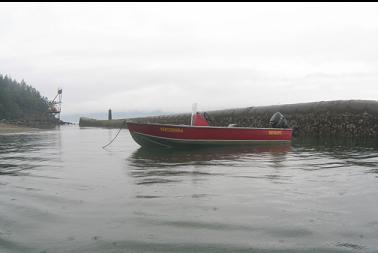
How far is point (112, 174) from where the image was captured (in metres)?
7.84

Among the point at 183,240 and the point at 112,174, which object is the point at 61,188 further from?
the point at 183,240

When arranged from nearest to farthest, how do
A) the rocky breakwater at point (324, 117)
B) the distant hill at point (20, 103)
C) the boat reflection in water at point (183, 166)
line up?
the boat reflection in water at point (183, 166) → the rocky breakwater at point (324, 117) → the distant hill at point (20, 103)

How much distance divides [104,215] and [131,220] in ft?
1.37

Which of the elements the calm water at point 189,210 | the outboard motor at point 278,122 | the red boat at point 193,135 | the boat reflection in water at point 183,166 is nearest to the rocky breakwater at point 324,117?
the outboard motor at point 278,122

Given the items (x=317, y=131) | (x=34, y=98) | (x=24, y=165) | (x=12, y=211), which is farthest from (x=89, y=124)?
(x=12, y=211)

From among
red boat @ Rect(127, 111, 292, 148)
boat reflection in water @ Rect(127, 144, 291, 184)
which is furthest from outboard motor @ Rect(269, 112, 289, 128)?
boat reflection in water @ Rect(127, 144, 291, 184)

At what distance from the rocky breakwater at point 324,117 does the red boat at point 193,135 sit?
5594 millimetres

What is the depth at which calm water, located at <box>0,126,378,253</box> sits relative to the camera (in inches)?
140

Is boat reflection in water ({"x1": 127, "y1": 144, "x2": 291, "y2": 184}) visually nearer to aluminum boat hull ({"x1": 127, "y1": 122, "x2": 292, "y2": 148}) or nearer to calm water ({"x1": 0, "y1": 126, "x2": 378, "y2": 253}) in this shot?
calm water ({"x1": 0, "y1": 126, "x2": 378, "y2": 253})

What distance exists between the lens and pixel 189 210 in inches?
186

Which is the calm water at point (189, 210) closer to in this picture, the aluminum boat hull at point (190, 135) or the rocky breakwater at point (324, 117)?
the aluminum boat hull at point (190, 135)

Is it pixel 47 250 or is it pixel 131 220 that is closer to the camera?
pixel 47 250

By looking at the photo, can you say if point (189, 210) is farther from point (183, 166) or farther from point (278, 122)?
point (278, 122)

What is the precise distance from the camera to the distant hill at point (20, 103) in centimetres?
7494
